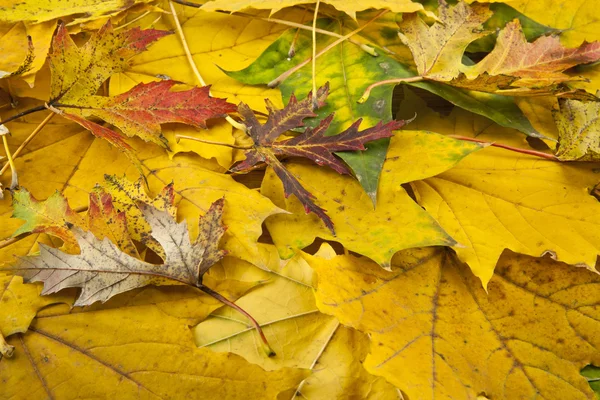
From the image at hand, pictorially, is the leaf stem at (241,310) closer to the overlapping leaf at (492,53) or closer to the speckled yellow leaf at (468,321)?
the speckled yellow leaf at (468,321)

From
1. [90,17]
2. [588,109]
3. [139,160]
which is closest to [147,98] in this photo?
[139,160]

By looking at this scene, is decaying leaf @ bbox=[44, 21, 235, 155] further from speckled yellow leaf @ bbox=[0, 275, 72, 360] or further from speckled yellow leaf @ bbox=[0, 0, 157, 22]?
speckled yellow leaf @ bbox=[0, 275, 72, 360]

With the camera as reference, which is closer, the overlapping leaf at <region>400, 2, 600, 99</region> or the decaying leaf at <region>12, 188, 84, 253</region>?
the decaying leaf at <region>12, 188, 84, 253</region>

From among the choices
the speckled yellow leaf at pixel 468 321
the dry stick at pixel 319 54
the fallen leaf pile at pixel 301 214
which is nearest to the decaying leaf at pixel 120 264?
the fallen leaf pile at pixel 301 214

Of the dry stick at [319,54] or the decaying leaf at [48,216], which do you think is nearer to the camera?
the decaying leaf at [48,216]

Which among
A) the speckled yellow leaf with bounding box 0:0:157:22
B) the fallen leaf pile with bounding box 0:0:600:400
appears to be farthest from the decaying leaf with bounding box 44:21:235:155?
the speckled yellow leaf with bounding box 0:0:157:22

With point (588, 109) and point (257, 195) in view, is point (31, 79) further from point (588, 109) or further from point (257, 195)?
point (588, 109)

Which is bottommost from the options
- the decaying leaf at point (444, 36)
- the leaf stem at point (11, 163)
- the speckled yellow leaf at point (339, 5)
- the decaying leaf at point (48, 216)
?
the decaying leaf at point (48, 216)

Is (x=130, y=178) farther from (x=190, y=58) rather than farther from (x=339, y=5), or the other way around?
(x=339, y=5)
